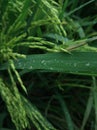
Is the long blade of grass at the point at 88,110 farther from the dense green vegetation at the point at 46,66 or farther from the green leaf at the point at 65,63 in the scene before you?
the green leaf at the point at 65,63

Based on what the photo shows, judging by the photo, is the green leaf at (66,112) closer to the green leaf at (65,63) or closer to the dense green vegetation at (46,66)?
the dense green vegetation at (46,66)

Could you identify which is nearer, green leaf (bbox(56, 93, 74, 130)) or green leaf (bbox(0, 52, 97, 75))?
green leaf (bbox(0, 52, 97, 75))

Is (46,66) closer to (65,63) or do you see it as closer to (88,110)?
(65,63)

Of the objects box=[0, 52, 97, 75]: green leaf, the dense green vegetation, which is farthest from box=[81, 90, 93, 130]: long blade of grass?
box=[0, 52, 97, 75]: green leaf

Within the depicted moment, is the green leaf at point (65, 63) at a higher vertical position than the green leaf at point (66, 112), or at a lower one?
higher

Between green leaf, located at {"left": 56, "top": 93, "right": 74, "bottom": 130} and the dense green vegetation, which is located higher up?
the dense green vegetation

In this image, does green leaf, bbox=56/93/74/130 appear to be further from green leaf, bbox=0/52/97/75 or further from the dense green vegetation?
green leaf, bbox=0/52/97/75

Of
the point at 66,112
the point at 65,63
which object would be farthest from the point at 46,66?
the point at 66,112

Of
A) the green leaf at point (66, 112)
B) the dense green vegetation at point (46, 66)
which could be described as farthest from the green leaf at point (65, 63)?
the green leaf at point (66, 112)

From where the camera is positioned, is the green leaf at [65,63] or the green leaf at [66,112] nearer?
the green leaf at [65,63]

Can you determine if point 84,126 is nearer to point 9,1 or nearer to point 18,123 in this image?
point 18,123
